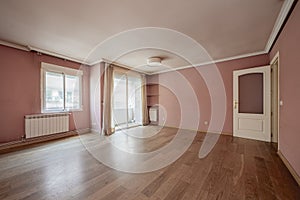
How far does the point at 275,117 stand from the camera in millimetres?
3471

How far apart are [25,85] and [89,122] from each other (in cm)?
216

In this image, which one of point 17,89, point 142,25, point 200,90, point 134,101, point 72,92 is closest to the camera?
point 142,25

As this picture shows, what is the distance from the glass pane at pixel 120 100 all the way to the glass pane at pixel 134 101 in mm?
427

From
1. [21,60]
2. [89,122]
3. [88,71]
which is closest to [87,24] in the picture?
[21,60]

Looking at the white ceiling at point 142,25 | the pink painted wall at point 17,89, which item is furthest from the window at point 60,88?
the white ceiling at point 142,25

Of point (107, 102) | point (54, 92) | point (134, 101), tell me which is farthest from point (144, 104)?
point (54, 92)

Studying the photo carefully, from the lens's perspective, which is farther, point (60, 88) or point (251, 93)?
point (60, 88)

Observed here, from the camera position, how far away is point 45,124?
3807 mm

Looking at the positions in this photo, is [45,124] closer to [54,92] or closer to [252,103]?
[54,92]

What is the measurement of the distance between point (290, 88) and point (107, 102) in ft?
14.8

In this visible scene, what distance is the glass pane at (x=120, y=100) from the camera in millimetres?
5525

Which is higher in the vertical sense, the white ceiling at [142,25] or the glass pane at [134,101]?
the white ceiling at [142,25]

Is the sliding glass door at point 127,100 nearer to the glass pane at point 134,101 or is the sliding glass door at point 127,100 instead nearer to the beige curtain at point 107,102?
the glass pane at point 134,101

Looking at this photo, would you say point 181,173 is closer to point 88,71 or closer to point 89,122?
point 89,122
